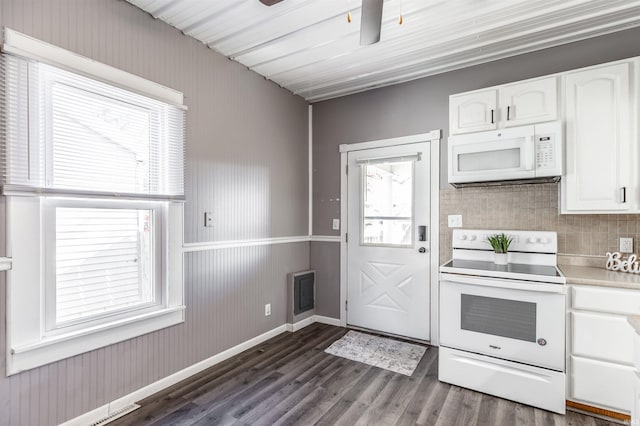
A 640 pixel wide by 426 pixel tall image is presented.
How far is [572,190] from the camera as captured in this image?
2.41 m

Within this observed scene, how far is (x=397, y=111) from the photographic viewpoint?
11.5ft

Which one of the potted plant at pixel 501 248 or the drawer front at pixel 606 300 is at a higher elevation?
the potted plant at pixel 501 248

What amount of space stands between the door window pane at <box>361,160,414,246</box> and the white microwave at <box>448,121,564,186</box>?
66 centimetres

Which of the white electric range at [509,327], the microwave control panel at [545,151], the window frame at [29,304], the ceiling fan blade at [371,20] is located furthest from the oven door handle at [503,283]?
the window frame at [29,304]

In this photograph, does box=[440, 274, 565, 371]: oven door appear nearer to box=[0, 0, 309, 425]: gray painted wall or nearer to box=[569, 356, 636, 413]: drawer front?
box=[569, 356, 636, 413]: drawer front

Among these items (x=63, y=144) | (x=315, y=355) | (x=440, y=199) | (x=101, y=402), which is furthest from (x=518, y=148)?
(x=101, y=402)

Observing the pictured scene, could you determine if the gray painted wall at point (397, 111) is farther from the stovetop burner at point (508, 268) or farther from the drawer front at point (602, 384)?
the drawer front at point (602, 384)

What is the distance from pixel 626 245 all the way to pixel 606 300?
710mm

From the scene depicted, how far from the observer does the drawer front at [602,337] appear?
6.63 ft

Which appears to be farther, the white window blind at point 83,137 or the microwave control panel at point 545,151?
the microwave control panel at point 545,151

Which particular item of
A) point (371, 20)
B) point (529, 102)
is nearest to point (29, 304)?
point (371, 20)

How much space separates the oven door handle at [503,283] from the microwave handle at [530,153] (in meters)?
0.86

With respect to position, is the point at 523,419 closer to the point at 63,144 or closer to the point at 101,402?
the point at 101,402

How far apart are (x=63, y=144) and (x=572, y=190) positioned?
3429mm
